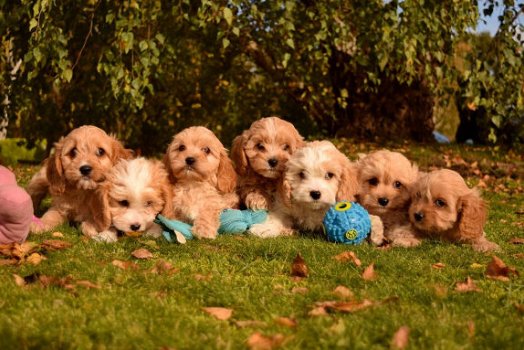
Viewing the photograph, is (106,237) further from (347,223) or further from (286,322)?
(286,322)

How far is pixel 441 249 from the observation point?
5973 mm

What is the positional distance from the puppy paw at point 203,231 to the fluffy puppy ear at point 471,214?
2.46 metres

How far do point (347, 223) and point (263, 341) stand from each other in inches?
106

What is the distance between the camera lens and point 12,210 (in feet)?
17.5

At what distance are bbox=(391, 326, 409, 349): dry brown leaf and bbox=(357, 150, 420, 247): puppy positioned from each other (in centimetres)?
290

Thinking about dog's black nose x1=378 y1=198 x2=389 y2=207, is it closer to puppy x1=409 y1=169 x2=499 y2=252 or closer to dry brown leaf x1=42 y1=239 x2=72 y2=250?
puppy x1=409 y1=169 x2=499 y2=252

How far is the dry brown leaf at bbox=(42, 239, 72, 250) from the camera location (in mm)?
5613

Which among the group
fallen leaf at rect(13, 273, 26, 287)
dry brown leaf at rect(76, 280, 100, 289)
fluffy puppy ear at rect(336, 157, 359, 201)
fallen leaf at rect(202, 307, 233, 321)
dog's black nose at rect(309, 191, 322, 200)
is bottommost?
fallen leaf at rect(13, 273, 26, 287)

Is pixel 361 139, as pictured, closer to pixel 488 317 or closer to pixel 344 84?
pixel 344 84

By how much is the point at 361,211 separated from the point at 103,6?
6482 millimetres

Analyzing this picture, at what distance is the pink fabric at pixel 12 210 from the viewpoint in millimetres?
5242

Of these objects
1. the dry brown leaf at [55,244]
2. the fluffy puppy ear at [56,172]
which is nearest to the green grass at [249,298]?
the dry brown leaf at [55,244]

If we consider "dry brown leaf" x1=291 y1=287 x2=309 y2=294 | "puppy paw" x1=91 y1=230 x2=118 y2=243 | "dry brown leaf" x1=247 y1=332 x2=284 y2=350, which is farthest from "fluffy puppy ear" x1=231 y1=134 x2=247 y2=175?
"dry brown leaf" x1=247 y1=332 x2=284 y2=350

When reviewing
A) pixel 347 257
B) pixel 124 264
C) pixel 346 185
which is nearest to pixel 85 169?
pixel 124 264
